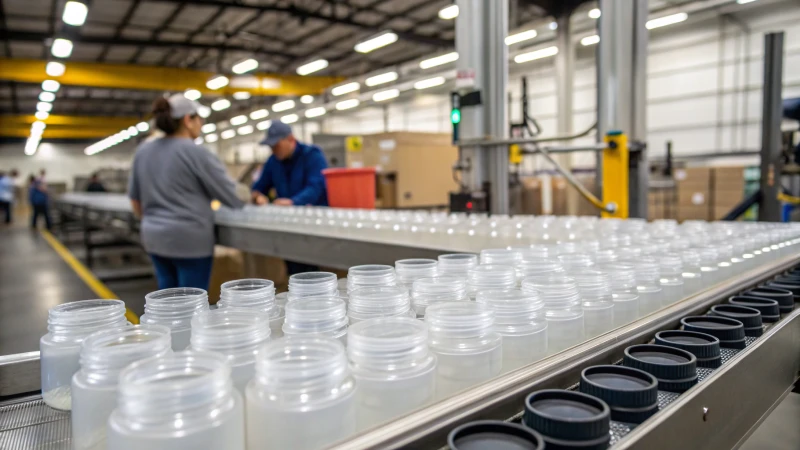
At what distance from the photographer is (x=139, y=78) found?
1127 centimetres

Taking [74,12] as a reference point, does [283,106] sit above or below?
above

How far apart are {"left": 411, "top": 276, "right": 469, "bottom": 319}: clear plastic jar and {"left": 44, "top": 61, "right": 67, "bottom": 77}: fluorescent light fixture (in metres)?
11.9

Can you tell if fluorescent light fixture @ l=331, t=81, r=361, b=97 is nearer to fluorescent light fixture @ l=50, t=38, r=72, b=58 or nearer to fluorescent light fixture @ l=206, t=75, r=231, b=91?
fluorescent light fixture @ l=206, t=75, r=231, b=91

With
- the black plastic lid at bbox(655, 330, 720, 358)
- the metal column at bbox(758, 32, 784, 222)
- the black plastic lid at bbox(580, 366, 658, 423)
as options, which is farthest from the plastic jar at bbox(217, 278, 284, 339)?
the metal column at bbox(758, 32, 784, 222)

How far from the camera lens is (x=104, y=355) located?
1.93ft

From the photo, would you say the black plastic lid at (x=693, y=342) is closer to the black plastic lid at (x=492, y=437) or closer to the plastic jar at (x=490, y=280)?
the plastic jar at (x=490, y=280)

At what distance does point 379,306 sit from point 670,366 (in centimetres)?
47

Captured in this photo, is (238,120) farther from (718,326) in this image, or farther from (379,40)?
(718,326)

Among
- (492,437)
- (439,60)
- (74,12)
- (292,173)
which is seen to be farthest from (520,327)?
(439,60)

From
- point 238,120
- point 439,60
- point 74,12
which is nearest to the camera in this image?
point 74,12

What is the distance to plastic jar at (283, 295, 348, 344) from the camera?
29.5 inches

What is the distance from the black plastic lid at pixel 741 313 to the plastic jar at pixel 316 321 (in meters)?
0.86

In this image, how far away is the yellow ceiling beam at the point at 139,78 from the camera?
10.3 metres

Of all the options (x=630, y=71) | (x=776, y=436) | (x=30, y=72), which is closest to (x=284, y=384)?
(x=776, y=436)
